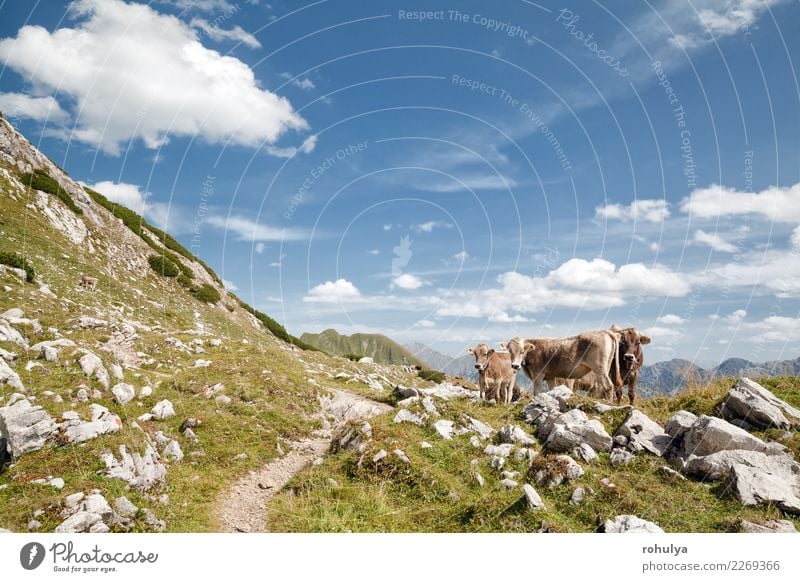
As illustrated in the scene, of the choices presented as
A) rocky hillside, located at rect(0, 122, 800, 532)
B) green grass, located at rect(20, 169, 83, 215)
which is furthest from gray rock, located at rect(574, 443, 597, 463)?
green grass, located at rect(20, 169, 83, 215)

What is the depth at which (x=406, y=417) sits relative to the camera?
45.9ft

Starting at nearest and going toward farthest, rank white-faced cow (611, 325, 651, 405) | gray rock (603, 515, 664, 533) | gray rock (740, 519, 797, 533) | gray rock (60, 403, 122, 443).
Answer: gray rock (603, 515, 664, 533) → gray rock (740, 519, 797, 533) → gray rock (60, 403, 122, 443) → white-faced cow (611, 325, 651, 405)

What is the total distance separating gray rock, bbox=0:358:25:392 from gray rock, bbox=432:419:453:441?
10894 mm

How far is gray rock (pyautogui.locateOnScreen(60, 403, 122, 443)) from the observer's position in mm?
9805

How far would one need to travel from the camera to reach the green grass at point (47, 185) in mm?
35447

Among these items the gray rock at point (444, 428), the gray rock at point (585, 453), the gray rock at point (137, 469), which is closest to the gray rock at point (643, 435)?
the gray rock at point (585, 453)

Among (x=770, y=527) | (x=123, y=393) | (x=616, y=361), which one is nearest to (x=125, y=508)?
(x=123, y=393)

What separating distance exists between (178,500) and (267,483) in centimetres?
233

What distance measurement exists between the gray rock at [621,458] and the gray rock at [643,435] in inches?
16.8

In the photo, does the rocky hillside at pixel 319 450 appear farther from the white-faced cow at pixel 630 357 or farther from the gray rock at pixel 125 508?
the white-faced cow at pixel 630 357

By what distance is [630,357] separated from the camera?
1948 centimetres

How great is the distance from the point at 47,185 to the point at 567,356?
138 ft

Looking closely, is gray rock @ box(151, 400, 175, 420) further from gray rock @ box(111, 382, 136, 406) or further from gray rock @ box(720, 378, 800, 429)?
gray rock @ box(720, 378, 800, 429)

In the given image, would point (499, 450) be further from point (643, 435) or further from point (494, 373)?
point (494, 373)
